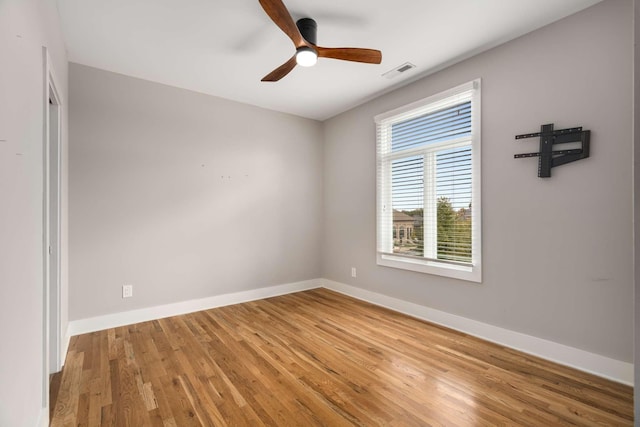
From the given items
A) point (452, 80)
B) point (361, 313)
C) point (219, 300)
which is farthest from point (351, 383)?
point (452, 80)

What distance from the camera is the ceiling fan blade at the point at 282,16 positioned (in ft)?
6.17

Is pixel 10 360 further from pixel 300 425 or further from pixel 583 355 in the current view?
pixel 583 355

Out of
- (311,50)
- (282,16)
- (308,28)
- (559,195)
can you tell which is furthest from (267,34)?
(559,195)

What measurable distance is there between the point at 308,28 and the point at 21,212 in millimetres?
2181

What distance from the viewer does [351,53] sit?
2428 millimetres

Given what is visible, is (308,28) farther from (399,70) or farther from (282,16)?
(399,70)

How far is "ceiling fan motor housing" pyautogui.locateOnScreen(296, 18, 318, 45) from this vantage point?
2.37 m

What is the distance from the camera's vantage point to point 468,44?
274 cm

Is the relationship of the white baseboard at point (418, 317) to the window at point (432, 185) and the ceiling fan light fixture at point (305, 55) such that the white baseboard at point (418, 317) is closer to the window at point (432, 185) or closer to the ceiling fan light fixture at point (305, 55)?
the window at point (432, 185)

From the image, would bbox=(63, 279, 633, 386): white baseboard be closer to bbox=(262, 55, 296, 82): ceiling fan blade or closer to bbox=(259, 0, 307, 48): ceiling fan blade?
bbox=(262, 55, 296, 82): ceiling fan blade

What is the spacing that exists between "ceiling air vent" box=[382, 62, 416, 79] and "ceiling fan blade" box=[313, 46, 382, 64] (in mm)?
771

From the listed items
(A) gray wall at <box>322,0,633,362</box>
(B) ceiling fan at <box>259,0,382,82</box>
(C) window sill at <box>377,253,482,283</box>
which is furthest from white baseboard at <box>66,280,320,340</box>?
(B) ceiling fan at <box>259,0,382,82</box>

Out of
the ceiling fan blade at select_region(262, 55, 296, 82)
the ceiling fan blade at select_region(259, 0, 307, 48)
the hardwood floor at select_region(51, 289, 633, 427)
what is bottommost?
the hardwood floor at select_region(51, 289, 633, 427)

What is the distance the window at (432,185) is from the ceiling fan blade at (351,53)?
43.9 inches
